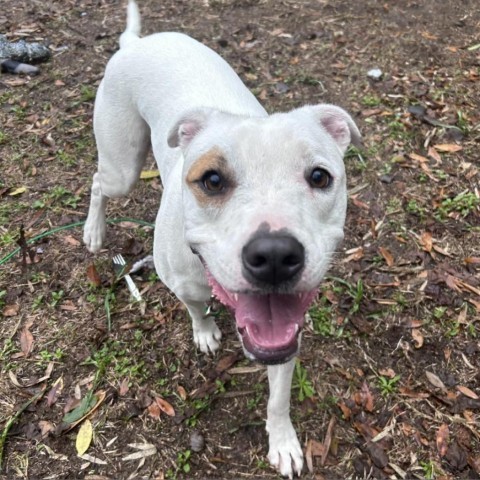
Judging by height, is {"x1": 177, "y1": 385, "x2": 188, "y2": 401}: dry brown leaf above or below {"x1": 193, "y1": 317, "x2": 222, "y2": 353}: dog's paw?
below

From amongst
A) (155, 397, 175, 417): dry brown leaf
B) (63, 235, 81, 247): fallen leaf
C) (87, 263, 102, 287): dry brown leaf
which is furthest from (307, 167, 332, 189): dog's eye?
(63, 235, 81, 247): fallen leaf

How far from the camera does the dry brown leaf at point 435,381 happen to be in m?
3.50

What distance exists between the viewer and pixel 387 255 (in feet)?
13.9

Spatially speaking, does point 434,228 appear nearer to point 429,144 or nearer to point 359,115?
point 429,144

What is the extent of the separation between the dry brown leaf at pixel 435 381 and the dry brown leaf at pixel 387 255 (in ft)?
3.23

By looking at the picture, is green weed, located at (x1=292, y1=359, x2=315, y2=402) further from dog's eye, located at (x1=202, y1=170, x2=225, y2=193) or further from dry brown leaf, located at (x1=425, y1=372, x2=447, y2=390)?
dog's eye, located at (x1=202, y1=170, x2=225, y2=193)

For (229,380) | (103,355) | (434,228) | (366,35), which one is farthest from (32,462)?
(366,35)

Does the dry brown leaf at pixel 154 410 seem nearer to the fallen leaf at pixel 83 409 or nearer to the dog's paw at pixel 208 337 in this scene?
the fallen leaf at pixel 83 409

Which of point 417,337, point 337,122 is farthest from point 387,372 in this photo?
point 337,122

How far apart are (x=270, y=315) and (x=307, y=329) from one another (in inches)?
66.4

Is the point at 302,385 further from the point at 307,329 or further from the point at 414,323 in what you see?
the point at 414,323

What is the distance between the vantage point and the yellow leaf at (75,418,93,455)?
327cm

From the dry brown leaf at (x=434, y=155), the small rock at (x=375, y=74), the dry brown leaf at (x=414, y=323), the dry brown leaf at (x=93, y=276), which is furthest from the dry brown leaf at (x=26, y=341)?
the small rock at (x=375, y=74)

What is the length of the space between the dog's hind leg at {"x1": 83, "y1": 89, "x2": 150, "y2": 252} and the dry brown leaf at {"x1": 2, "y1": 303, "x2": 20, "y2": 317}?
116cm
